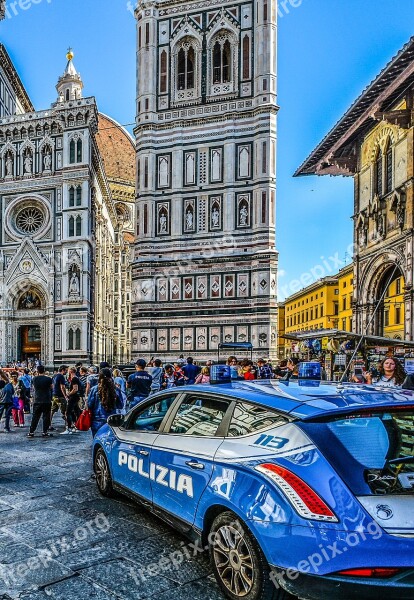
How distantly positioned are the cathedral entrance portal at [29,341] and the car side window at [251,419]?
35.3m

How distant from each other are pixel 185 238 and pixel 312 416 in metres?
31.4

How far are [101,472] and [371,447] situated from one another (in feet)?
12.0

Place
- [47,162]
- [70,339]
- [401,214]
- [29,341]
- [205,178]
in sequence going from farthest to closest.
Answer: [47,162]
[29,341]
[70,339]
[205,178]
[401,214]

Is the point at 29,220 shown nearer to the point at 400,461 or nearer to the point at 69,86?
the point at 69,86

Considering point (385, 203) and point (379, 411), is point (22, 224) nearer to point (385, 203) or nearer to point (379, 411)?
point (385, 203)

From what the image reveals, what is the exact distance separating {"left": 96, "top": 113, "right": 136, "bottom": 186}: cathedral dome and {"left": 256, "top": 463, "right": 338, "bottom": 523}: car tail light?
71.6 m

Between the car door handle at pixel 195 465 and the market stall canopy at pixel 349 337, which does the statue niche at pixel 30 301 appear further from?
the car door handle at pixel 195 465

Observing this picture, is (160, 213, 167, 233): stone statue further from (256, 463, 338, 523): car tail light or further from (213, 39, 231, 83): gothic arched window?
(256, 463, 338, 523): car tail light

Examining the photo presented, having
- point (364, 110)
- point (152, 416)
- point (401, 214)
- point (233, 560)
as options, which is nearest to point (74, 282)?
point (364, 110)

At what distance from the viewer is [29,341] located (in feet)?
124

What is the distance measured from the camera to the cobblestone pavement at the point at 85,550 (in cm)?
358

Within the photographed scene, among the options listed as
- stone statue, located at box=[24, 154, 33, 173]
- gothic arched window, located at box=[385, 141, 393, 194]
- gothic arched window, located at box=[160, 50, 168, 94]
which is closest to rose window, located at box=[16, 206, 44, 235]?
stone statue, located at box=[24, 154, 33, 173]

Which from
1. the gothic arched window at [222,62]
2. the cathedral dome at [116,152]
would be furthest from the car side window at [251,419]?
the cathedral dome at [116,152]

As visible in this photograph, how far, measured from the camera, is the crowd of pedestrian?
7.66 metres
